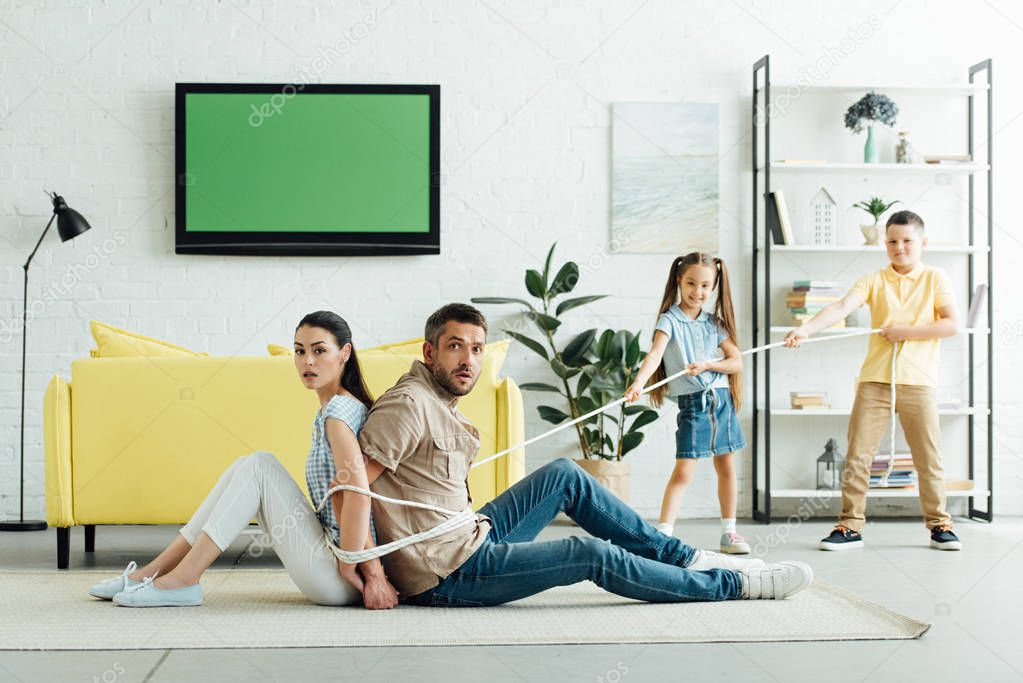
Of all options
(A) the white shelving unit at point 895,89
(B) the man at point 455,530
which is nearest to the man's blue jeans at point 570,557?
(B) the man at point 455,530

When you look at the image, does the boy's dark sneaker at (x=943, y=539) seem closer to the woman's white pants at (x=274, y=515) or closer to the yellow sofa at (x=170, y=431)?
the yellow sofa at (x=170, y=431)

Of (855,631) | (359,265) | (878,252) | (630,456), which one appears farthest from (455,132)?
(855,631)

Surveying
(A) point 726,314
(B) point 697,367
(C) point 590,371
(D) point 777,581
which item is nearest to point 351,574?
(D) point 777,581

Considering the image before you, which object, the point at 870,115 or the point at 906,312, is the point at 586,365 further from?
the point at 870,115

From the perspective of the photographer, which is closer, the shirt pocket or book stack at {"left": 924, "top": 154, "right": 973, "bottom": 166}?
the shirt pocket

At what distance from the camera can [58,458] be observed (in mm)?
3463

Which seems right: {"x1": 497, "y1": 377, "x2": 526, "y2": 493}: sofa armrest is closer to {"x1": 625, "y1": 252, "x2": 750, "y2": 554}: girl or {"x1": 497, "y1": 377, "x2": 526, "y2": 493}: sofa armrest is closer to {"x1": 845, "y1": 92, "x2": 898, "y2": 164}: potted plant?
{"x1": 625, "y1": 252, "x2": 750, "y2": 554}: girl

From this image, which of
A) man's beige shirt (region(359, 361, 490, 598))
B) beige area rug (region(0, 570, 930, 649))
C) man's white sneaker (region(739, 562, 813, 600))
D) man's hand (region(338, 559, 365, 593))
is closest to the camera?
beige area rug (region(0, 570, 930, 649))

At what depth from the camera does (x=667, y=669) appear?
7.16ft

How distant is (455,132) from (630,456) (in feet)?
5.44

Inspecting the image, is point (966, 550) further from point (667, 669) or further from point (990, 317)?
point (667, 669)

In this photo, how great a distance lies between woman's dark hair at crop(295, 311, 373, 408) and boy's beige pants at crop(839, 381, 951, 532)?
84.0 inches

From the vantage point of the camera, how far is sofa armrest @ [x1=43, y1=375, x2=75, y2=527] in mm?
3461

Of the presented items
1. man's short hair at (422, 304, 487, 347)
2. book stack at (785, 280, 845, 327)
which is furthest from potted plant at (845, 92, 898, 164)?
man's short hair at (422, 304, 487, 347)
